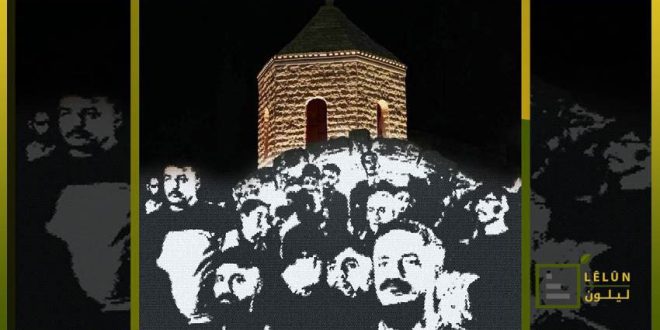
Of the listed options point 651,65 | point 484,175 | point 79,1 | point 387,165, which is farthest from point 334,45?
point 651,65

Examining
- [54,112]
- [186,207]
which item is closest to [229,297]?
[186,207]

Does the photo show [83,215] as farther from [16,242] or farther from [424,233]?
[424,233]

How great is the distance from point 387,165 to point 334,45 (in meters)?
0.62

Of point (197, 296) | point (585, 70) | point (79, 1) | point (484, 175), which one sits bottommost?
point (197, 296)

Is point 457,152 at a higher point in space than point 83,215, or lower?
higher

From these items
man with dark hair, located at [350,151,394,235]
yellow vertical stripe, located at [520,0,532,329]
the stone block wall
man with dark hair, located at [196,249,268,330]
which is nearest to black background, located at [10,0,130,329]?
man with dark hair, located at [196,249,268,330]

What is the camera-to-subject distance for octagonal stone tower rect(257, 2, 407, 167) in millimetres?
4156

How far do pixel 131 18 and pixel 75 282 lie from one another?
48.8 inches

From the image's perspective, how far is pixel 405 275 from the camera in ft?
13.6

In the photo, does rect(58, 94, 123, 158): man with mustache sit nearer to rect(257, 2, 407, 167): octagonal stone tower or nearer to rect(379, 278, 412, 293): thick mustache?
rect(257, 2, 407, 167): octagonal stone tower

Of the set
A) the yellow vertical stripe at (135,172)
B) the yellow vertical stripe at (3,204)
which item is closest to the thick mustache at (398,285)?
the yellow vertical stripe at (135,172)

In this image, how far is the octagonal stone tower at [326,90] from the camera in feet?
13.6

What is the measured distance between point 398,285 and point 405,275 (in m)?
0.06

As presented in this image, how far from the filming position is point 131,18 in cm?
414
